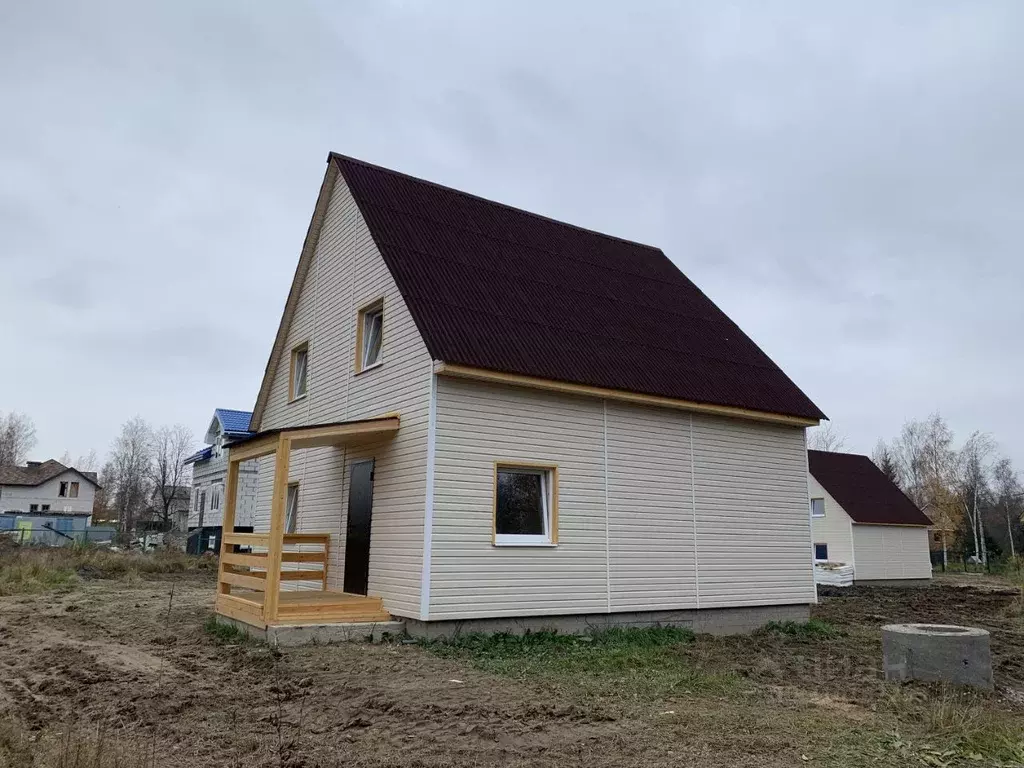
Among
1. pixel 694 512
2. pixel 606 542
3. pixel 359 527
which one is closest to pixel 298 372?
pixel 359 527

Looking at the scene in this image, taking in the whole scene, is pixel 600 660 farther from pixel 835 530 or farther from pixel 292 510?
pixel 835 530

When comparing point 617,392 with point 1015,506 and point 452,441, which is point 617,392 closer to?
point 452,441

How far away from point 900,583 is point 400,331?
29.4 metres

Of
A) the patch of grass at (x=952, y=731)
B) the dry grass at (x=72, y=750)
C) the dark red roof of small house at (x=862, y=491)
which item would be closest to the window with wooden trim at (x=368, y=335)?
the dry grass at (x=72, y=750)

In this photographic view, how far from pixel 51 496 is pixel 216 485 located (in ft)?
133

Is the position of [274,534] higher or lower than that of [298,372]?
lower

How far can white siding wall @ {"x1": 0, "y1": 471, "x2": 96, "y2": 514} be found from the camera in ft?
228

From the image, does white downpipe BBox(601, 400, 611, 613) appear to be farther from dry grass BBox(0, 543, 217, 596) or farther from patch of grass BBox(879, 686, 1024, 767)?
dry grass BBox(0, 543, 217, 596)

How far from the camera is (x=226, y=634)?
11086mm

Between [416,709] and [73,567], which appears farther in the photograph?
[73,567]

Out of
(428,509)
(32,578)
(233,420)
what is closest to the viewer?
(428,509)

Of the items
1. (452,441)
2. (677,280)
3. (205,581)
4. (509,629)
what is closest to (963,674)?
(509,629)

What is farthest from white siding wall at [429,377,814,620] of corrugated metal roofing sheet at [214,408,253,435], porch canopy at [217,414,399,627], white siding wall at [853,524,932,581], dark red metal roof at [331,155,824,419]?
corrugated metal roofing sheet at [214,408,253,435]

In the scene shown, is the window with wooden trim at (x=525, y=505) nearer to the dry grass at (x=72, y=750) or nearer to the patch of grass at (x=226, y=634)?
the patch of grass at (x=226, y=634)
